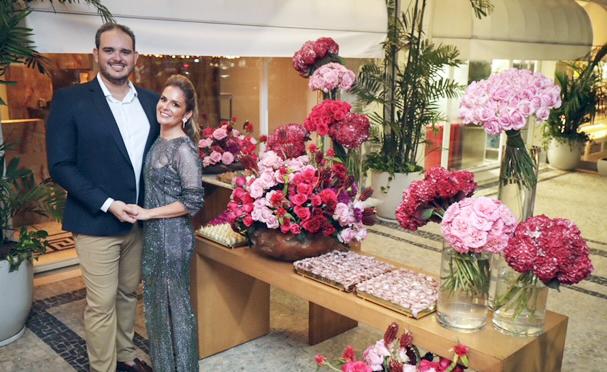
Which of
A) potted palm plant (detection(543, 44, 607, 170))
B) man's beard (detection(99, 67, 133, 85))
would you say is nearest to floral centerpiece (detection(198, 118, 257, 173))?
man's beard (detection(99, 67, 133, 85))

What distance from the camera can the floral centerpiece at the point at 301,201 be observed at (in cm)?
261

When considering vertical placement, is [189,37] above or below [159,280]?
above

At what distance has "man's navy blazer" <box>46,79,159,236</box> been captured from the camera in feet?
8.78

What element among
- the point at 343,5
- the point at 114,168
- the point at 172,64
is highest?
the point at 343,5

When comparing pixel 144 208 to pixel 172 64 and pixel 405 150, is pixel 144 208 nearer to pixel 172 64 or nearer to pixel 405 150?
pixel 172 64

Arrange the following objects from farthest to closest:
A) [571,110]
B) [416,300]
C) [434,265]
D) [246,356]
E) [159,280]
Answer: [571,110]
[434,265]
[246,356]
[159,280]
[416,300]

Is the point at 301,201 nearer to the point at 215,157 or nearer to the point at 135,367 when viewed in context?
the point at 135,367

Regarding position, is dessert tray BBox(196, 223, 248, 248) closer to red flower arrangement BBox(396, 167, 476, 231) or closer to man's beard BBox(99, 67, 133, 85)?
man's beard BBox(99, 67, 133, 85)

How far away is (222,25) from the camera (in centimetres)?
477

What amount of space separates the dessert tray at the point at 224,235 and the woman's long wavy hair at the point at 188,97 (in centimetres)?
55

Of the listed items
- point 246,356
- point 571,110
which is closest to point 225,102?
point 246,356

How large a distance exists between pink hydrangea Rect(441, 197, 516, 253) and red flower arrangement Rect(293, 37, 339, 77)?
1596 millimetres

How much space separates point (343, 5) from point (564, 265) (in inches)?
181

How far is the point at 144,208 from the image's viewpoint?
2777mm
